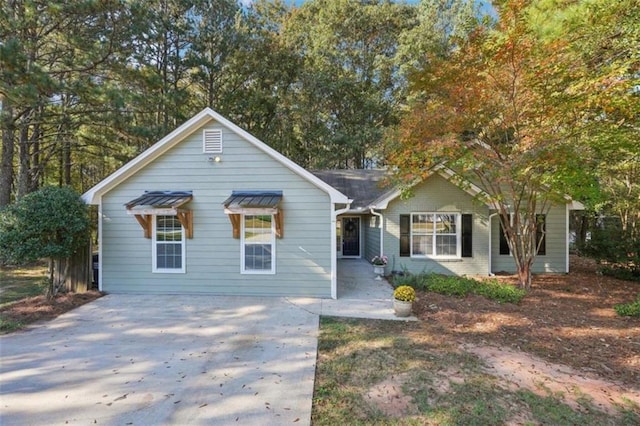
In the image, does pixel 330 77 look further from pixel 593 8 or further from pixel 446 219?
pixel 593 8

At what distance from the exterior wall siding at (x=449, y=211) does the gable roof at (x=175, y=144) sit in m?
4.55

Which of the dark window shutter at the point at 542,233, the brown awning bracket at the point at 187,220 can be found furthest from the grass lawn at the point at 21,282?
the dark window shutter at the point at 542,233

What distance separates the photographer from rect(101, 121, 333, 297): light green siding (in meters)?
8.27

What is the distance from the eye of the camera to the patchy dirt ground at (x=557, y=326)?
16.0 ft

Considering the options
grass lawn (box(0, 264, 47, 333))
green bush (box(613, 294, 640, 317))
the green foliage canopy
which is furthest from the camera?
the green foliage canopy

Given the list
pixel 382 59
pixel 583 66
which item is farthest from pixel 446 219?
pixel 382 59

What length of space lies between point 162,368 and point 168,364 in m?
0.13

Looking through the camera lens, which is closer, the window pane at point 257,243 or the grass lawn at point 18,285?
the grass lawn at point 18,285

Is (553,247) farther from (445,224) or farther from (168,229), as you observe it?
(168,229)

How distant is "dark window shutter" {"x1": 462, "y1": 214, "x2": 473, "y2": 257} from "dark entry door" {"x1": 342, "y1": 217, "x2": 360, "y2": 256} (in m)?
5.45

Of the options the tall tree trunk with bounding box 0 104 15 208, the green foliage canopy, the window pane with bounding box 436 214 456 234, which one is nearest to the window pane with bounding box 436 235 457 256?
the window pane with bounding box 436 214 456 234

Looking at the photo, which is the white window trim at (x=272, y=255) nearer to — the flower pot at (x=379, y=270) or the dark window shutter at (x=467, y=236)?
the flower pot at (x=379, y=270)

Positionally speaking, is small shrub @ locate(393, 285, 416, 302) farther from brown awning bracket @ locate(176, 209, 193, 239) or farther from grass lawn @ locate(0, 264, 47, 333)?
grass lawn @ locate(0, 264, 47, 333)

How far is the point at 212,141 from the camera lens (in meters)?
8.41
